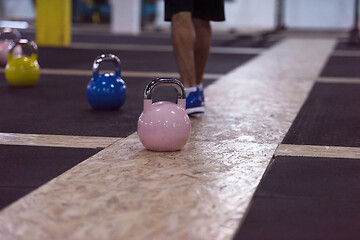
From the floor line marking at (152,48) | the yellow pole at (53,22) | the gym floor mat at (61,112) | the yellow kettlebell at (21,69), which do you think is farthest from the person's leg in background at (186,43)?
the yellow pole at (53,22)

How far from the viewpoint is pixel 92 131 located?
3105 millimetres

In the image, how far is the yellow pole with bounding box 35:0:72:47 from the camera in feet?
30.5

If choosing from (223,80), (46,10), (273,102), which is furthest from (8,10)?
(273,102)

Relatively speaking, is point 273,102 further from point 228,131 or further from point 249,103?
point 228,131

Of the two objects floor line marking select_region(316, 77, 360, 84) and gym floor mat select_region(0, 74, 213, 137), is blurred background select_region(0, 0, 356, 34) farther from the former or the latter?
gym floor mat select_region(0, 74, 213, 137)

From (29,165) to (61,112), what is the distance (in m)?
1.32

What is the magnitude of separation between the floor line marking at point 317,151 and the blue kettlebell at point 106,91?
1.17 meters

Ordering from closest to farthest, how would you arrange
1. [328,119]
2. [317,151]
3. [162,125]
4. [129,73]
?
[162,125], [317,151], [328,119], [129,73]

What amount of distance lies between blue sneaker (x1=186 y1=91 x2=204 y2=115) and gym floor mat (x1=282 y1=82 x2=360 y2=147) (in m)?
0.50

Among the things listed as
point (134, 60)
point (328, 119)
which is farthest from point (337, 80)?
point (134, 60)

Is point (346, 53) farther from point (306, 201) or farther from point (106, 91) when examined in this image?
point (306, 201)

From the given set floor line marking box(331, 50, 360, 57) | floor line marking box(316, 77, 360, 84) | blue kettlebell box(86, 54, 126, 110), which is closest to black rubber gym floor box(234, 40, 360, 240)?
blue kettlebell box(86, 54, 126, 110)

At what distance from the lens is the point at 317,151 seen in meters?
2.75

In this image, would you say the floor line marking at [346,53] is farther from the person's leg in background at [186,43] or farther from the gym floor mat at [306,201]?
the gym floor mat at [306,201]
